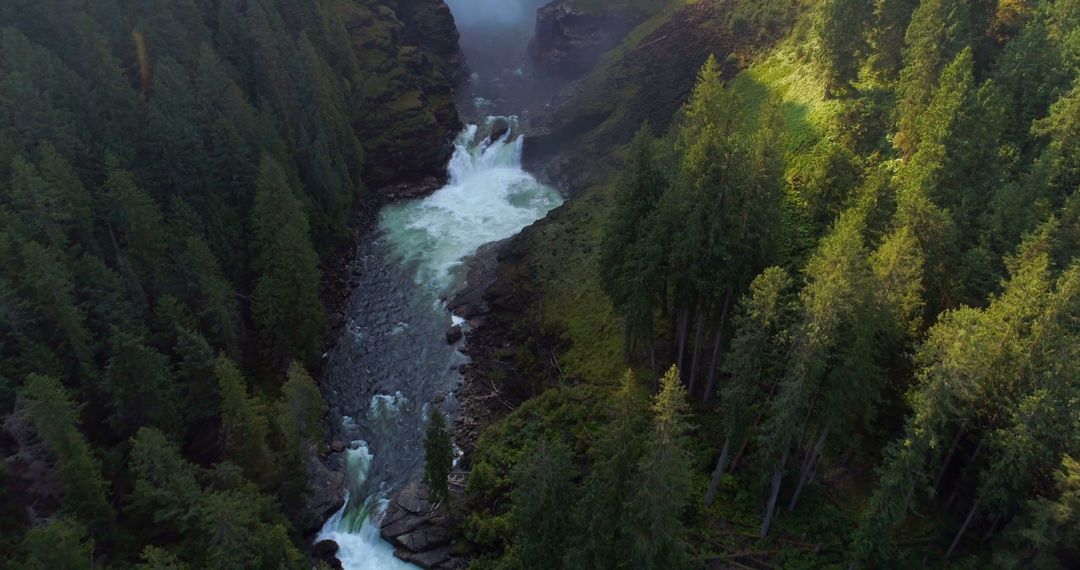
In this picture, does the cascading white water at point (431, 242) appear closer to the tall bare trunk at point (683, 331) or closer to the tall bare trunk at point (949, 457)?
the tall bare trunk at point (683, 331)

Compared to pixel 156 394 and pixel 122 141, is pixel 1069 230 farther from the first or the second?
pixel 122 141

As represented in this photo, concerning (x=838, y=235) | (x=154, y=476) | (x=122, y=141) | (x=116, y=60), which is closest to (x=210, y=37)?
(x=116, y=60)

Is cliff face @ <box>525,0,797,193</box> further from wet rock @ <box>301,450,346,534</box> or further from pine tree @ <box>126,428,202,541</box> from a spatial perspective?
pine tree @ <box>126,428,202,541</box>

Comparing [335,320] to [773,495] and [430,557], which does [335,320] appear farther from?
[773,495]

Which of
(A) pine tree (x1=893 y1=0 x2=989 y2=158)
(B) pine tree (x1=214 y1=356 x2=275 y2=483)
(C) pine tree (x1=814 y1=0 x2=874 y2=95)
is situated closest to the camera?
(B) pine tree (x1=214 y1=356 x2=275 y2=483)

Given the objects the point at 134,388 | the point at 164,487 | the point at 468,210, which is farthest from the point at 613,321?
the point at 134,388

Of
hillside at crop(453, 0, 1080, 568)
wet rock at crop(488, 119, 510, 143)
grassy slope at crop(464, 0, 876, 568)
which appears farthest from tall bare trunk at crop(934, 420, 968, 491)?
wet rock at crop(488, 119, 510, 143)
